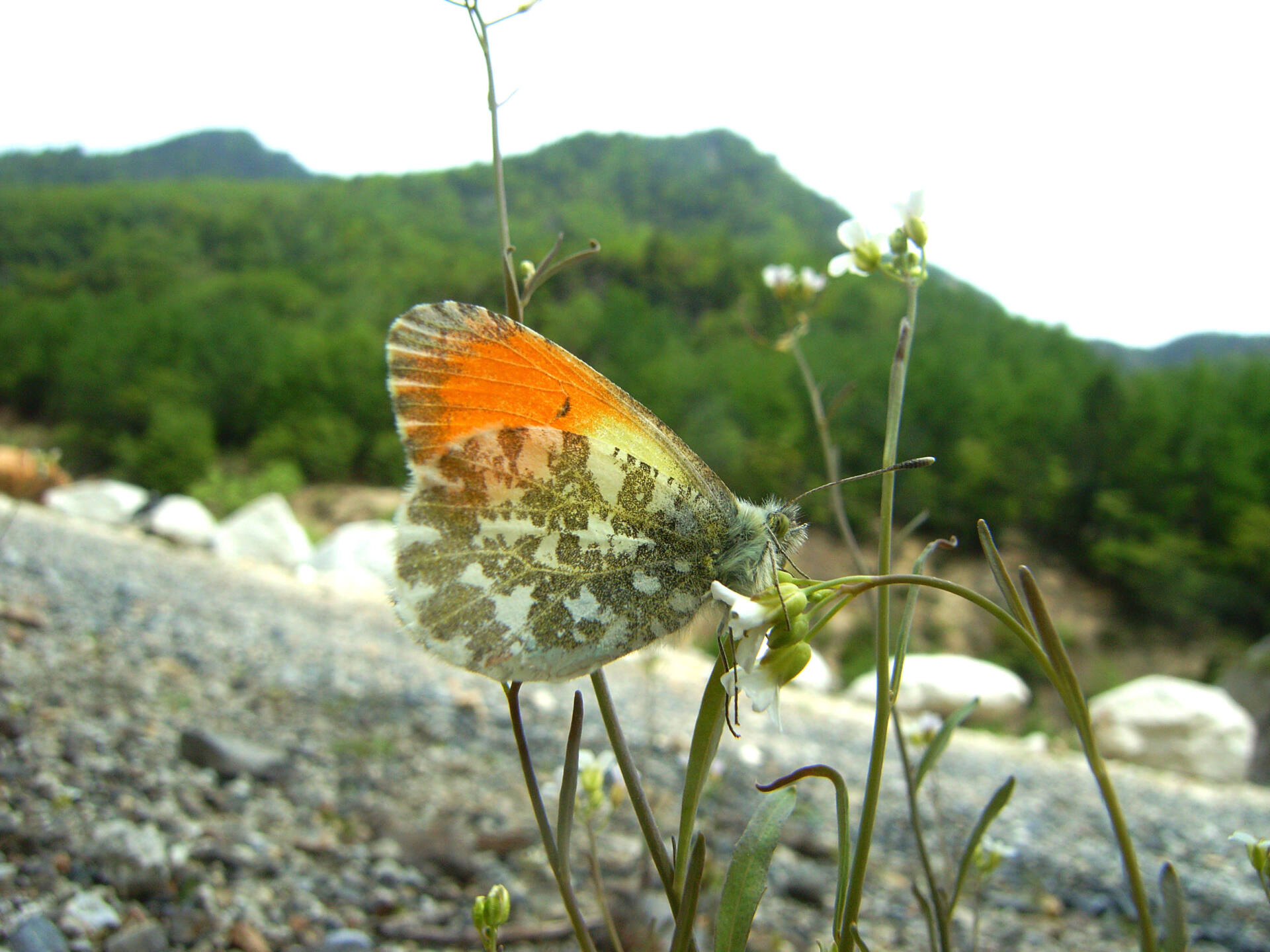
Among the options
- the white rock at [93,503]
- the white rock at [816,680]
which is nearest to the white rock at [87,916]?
the white rock at [816,680]

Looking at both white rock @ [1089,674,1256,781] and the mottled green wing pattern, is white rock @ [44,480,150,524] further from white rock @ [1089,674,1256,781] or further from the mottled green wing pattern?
white rock @ [1089,674,1256,781]

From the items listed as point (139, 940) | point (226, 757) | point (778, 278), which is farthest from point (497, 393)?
point (226, 757)

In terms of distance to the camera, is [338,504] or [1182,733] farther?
[338,504]

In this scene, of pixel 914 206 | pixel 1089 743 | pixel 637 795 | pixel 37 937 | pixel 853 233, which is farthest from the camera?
pixel 37 937

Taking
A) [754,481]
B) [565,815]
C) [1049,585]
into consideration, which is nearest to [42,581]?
[565,815]

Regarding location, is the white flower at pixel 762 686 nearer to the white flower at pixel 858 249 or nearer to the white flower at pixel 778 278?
the white flower at pixel 858 249

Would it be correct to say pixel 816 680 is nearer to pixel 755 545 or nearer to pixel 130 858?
pixel 130 858

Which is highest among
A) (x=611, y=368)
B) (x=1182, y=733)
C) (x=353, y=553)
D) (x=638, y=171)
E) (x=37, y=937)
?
(x=638, y=171)
